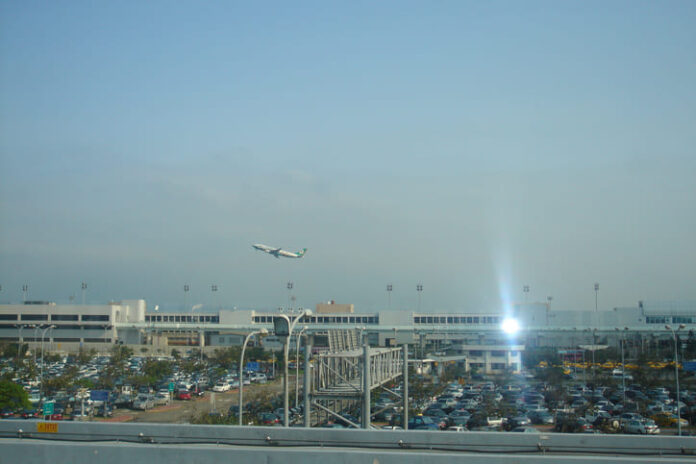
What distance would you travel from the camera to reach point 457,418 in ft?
77.3

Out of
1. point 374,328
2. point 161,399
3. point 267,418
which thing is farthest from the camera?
point 374,328

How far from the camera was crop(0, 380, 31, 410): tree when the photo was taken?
17.2 metres

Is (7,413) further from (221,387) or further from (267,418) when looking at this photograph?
(221,387)

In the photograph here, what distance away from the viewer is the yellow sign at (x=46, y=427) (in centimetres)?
636

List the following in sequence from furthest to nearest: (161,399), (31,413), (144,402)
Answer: (161,399) < (144,402) < (31,413)

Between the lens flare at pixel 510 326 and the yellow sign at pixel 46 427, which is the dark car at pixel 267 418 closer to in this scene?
the yellow sign at pixel 46 427

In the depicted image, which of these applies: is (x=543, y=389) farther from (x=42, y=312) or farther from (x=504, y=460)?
(x=42, y=312)

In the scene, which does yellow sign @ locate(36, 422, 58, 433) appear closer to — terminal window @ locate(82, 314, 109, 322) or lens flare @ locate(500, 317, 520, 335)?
terminal window @ locate(82, 314, 109, 322)

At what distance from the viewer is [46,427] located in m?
6.39

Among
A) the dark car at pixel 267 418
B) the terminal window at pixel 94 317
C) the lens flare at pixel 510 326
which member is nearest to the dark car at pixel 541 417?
the dark car at pixel 267 418

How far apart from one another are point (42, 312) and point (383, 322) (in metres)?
32.9

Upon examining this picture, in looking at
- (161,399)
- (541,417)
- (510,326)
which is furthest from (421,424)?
(510,326)

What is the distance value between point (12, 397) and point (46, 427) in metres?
13.3

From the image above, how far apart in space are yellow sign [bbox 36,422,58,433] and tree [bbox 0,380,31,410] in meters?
12.9
